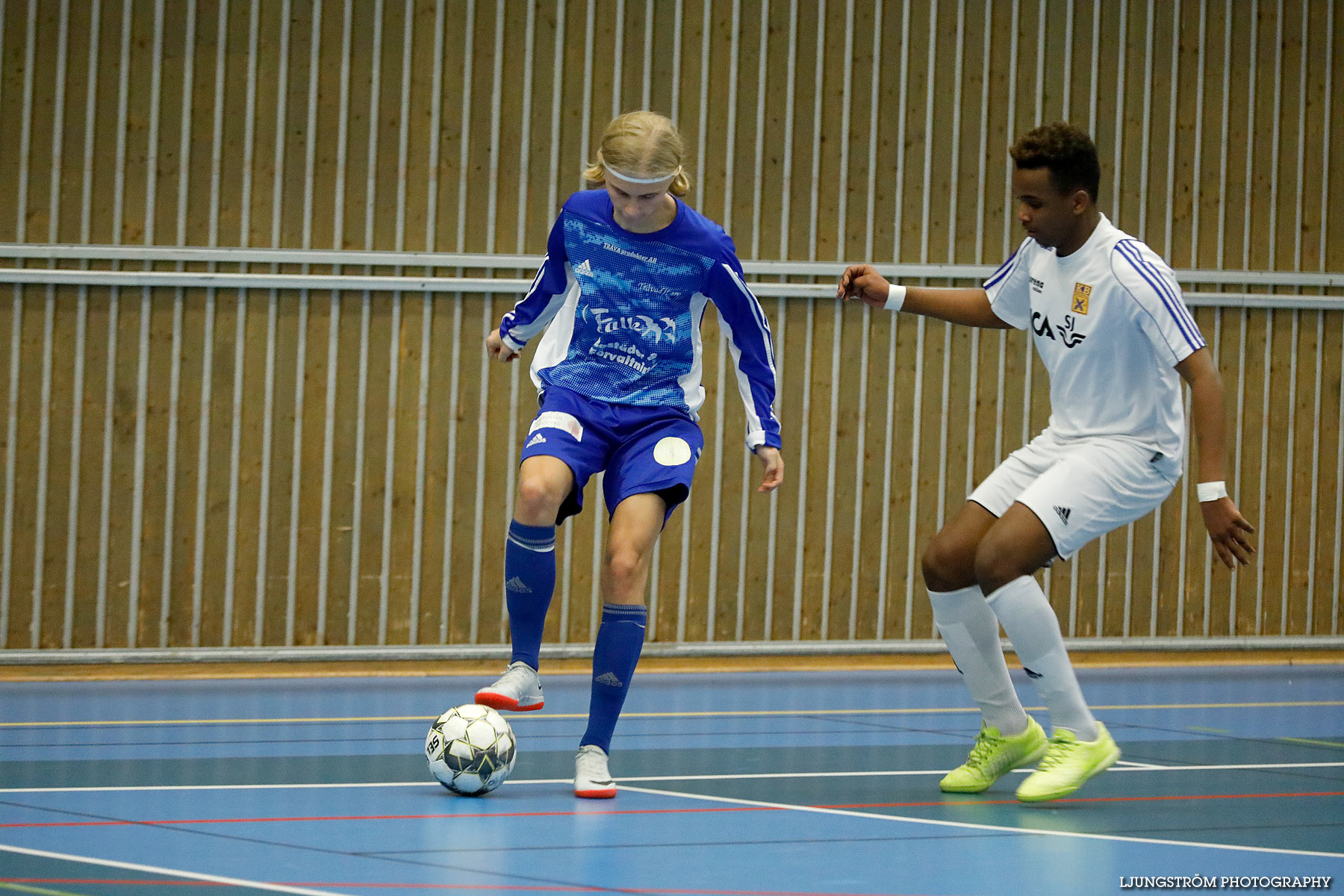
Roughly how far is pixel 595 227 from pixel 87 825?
202 centimetres

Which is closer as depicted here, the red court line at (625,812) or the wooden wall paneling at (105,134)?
the red court line at (625,812)

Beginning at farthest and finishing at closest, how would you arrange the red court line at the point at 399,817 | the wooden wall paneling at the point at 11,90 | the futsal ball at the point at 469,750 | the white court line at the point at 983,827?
the wooden wall paneling at the point at 11,90 → the futsal ball at the point at 469,750 → the red court line at the point at 399,817 → the white court line at the point at 983,827

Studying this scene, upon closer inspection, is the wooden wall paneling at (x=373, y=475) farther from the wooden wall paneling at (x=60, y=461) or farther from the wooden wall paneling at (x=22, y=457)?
the wooden wall paneling at (x=22, y=457)

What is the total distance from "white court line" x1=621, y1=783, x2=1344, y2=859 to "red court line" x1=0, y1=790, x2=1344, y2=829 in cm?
4

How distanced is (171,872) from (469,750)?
109cm

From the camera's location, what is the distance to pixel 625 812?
13.3ft

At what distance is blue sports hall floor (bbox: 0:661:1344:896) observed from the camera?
10.7 feet

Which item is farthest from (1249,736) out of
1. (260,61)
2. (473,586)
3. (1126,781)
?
(260,61)

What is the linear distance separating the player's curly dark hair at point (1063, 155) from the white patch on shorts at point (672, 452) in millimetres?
1202

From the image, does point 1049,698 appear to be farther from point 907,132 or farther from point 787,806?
point 907,132

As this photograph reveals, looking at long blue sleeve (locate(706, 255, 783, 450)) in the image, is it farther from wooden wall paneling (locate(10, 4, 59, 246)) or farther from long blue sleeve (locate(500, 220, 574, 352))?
wooden wall paneling (locate(10, 4, 59, 246))

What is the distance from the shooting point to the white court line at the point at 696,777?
4.37 meters

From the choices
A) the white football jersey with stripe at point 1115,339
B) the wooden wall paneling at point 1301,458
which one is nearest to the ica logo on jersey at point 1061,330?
the white football jersey with stripe at point 1115,339

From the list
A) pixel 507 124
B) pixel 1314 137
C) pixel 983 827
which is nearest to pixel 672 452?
pixel 983 827
